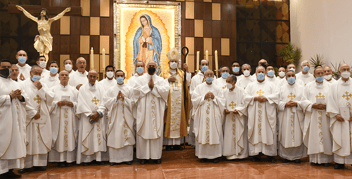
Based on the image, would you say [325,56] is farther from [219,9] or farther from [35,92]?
[35,92]

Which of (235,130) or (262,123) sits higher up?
(262,123)

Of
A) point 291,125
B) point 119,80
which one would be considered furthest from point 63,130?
point 291,125

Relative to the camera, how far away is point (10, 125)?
561cm

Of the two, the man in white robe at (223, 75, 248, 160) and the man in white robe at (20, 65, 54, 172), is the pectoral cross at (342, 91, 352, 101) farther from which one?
the man in white robe at (20, 65, 54, 172)

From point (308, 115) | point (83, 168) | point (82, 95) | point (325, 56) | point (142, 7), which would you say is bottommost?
point (83, 168)

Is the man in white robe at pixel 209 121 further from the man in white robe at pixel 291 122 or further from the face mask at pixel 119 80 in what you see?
the face mask at pixel 119 80

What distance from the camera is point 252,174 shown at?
5688 millimetres

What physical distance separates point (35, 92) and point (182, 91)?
11.3ft

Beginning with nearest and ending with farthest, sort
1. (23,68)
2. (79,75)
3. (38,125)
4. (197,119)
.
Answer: (38,125)
(197,119)
(23,68)
(79,75)

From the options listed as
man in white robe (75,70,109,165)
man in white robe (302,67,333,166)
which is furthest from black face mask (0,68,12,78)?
man in white robe (302,67,333,166)

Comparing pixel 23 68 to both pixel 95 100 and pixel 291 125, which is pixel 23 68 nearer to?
pixel 95 100

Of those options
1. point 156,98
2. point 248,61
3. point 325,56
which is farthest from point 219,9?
point 156,98

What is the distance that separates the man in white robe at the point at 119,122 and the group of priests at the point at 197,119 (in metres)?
0.02

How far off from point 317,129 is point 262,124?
3.75 feet
